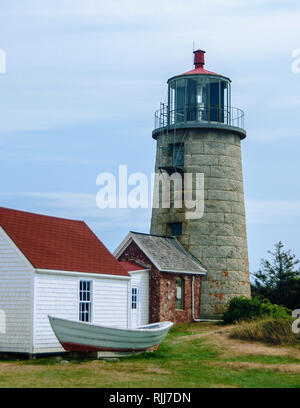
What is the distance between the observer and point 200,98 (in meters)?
40.1

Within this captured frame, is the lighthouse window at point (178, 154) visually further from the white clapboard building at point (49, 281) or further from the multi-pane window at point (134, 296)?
the white clapboard building at point (49, 281)

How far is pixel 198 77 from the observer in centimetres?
3997

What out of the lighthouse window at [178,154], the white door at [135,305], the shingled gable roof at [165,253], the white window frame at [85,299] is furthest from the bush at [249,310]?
Answer: the white window frame at [85,299]

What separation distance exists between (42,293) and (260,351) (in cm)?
849

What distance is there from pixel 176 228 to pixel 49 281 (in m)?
16.4

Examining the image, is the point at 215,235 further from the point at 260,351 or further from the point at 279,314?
the point at 260,351

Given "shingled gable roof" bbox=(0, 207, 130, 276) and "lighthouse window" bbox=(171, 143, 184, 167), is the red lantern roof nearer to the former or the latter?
"lighthouse window" bbox=(171, 143, 184, 167)

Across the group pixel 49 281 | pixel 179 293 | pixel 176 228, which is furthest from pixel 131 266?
pixel 49 281

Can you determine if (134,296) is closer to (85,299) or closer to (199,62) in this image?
(85,299)

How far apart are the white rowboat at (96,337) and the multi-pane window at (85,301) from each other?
8.43 ft

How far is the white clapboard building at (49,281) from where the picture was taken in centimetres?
2400

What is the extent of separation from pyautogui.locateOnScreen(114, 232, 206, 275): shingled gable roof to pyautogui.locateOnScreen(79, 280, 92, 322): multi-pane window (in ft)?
29.1

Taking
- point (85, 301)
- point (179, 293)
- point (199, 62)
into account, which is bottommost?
point (85, 301)
